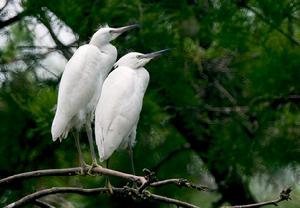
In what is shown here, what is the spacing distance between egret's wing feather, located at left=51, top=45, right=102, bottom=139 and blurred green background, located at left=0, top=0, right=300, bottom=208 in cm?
101

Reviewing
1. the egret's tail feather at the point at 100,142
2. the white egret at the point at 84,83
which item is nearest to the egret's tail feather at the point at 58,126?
the white egret at the point at 84,83

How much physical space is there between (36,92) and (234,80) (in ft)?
3.40

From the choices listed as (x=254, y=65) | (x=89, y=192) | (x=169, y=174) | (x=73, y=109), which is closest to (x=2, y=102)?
(x=169, y=174)

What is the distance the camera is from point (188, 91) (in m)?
4.79

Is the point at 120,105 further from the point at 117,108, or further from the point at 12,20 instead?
the point at 12,20

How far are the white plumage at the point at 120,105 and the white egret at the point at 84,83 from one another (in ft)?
0.11

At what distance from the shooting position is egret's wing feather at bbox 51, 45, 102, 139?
316 centimetres

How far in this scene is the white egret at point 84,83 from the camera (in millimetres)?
3168

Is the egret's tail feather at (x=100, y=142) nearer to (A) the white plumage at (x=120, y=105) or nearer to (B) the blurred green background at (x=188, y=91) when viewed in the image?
(A) the white plumage at (x=120, y=105)

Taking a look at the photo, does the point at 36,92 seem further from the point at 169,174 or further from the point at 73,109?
the point at 73,109

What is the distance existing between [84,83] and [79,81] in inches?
0.6

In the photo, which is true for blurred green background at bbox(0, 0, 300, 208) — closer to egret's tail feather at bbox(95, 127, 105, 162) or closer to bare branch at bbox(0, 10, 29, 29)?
bare branch at bbox(0, 10, 29, 29)

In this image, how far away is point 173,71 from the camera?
15.6 ft

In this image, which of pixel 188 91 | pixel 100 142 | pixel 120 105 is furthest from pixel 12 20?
pixel 100 142
